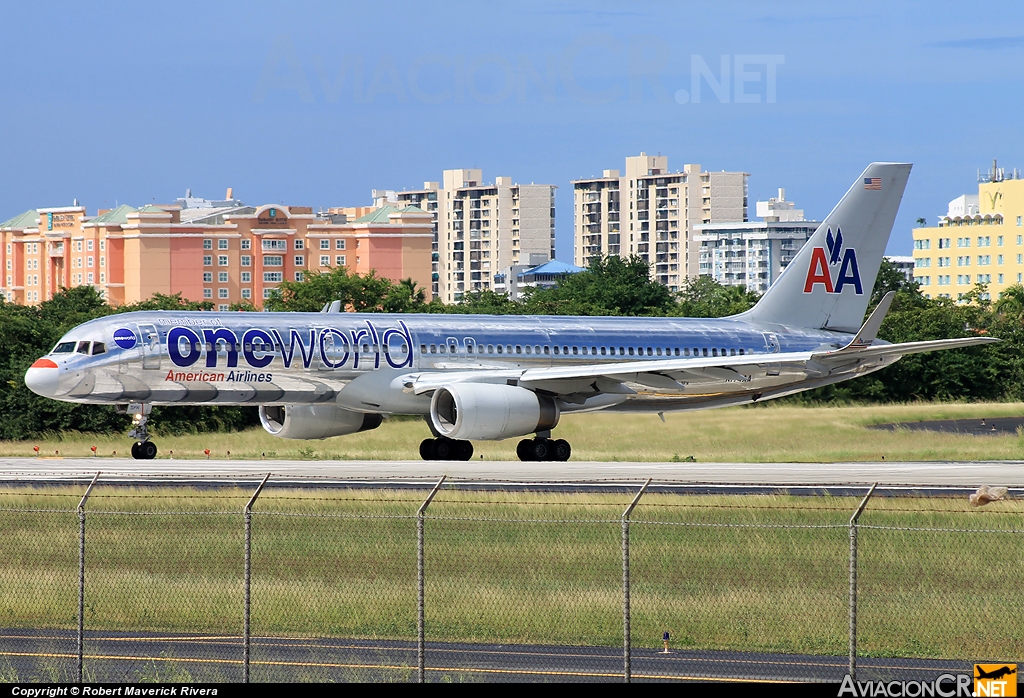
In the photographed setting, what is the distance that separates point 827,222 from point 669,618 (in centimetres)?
2957

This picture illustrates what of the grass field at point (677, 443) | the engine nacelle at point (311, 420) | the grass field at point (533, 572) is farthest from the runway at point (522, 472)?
the grass field at point (533, 572)

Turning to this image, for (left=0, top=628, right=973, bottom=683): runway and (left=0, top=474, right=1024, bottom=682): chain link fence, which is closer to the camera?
(left=0, top=628, right=973, bottom=683): runway

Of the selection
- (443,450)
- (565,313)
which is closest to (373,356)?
(443,450)

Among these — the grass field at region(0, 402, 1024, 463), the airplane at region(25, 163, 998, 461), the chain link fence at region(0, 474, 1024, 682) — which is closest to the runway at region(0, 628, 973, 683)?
the chain link fence at region(0, 474, 1024, 682)

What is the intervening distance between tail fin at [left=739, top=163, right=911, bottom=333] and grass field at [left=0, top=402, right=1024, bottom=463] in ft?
11.0

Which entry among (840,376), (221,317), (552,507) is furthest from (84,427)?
(552,507)

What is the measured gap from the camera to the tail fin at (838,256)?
47.1 metres

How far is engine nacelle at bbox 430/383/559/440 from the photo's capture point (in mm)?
38094

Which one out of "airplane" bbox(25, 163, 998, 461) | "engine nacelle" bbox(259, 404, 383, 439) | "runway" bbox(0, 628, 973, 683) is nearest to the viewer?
"runway" bbox(0, 628, 973, 683)

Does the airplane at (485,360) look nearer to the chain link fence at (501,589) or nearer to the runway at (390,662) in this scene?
the chain link fence at (501,589)

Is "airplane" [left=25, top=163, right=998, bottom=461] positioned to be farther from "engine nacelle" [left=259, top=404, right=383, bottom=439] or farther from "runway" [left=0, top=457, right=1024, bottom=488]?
"runway" [left=0, top=457, right=1024, bottom=488]

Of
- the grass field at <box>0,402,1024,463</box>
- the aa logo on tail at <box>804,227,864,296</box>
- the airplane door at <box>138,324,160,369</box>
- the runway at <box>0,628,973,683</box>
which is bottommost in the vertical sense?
the runway at <box>0,628,973,683</box>

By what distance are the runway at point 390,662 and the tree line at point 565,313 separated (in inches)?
1353

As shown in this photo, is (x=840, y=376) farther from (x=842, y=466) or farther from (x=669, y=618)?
(x=669, y=618)
